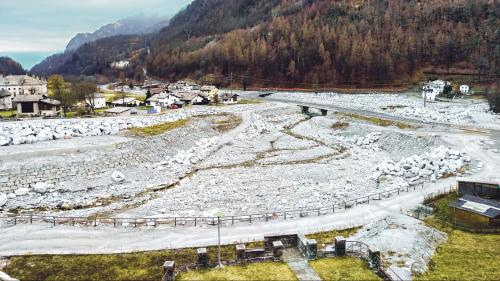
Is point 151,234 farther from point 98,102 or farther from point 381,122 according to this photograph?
point 98,102

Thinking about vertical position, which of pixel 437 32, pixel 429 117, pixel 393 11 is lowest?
pixel 429 117

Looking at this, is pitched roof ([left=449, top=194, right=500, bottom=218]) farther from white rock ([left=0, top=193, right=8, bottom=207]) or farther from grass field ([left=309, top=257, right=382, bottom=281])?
white rock ([left=0, top=193, right=8, bottom=207])

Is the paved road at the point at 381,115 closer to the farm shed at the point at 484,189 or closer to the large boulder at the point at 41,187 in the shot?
the farm shed at the point at 484,189

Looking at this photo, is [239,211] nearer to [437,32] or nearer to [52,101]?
[52,101]

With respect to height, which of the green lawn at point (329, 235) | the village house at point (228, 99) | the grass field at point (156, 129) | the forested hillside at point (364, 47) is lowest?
the green lawn at point (329, 235)

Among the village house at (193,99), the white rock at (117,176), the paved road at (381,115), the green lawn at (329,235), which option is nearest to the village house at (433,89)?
the paved road at (381,115)

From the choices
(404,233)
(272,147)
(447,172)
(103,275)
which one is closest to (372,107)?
(272,147)

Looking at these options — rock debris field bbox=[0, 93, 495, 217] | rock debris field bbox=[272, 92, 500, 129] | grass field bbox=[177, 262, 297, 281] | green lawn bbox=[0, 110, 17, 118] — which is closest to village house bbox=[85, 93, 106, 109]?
green lawn bbox=[0, 110, 17, 118]
